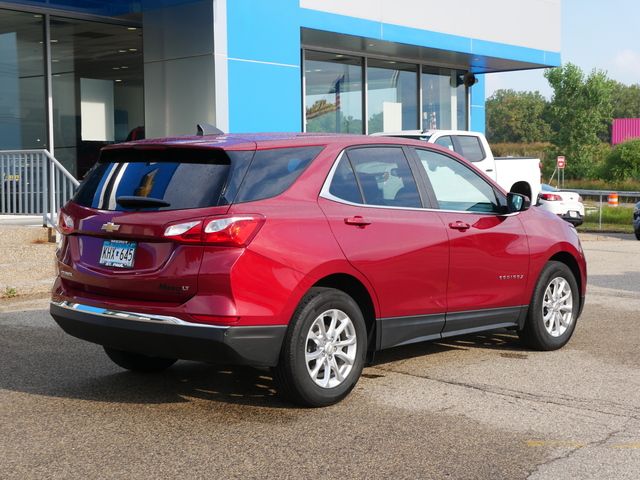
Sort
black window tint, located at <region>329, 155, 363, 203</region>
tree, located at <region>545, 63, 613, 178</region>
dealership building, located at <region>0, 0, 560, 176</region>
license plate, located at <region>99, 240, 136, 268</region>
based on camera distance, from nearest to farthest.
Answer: license plate, located at <region>99, 240, 136, 268</region>, black window tint, located at <region>329, 155, 363, 203</region>, dealership building, located at <region>0, 0, 560, 176</region>, tree, located at <region>545, 63, 613, 178</region>

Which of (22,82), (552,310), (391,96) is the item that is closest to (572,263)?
(552,310)

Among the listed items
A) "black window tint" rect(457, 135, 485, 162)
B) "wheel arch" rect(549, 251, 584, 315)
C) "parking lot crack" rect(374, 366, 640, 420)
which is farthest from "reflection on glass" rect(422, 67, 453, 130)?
"parking lot crack" rect(374, 366, 640, 420)

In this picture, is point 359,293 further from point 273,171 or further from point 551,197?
point 551,197

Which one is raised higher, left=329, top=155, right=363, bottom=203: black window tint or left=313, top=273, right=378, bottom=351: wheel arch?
left=329, top=155, right=363, bottom=203: black window tint

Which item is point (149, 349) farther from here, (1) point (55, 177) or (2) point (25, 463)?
(1) point (55, 177)

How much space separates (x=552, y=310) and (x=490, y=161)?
37.3 ft

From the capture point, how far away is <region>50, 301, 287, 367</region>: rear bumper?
5.70 metres

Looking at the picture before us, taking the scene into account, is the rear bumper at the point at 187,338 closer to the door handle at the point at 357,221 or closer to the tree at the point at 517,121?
the door handle at the point at 357,221

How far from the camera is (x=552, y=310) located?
27.0 ft

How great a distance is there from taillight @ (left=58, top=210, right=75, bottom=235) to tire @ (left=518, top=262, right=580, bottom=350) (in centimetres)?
381

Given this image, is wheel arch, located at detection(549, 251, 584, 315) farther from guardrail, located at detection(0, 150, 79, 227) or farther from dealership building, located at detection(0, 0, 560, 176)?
dealership building, located at detection(0, 0, 560, 176)

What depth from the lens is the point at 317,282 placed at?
623 cm

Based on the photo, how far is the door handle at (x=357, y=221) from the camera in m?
6.40

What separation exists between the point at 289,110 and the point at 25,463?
44.6 ft
